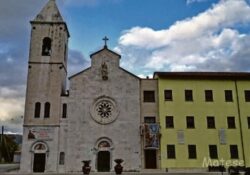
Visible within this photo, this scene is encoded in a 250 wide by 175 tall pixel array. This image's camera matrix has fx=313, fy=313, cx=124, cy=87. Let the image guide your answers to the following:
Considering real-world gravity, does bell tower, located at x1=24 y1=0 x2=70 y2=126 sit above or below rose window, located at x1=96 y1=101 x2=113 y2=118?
above

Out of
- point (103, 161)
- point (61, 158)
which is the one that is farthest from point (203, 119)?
point (61, 158)

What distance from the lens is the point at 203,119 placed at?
37156 millimetres

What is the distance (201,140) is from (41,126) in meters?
18.7

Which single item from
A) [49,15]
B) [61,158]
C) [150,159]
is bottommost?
[150,159]

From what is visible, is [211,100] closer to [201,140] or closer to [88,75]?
[201,140]

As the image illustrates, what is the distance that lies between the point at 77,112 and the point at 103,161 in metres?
6.48

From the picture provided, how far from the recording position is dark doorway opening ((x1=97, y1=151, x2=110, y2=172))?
118ft

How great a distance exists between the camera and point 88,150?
36.1m

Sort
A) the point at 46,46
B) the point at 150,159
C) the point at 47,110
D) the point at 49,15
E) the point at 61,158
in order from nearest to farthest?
the point at 61,158, the point at 150,159, the point at 47,110, the point at 46,46, the point at 49,15

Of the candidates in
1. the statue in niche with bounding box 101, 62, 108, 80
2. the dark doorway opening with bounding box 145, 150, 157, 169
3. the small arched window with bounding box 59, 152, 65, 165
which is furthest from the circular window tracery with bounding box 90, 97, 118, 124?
the dark doorway opening with bounding box 145, 150, 157, 169

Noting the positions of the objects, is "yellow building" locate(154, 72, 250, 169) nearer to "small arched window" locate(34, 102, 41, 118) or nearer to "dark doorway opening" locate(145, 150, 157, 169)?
"dark doorway opening" locate(145, 150, 157, 169)

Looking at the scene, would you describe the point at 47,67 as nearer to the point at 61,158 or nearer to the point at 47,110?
the point at 47,110

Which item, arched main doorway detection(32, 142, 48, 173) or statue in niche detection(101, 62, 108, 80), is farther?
statue in niche detection(101, 62, 108, 80)

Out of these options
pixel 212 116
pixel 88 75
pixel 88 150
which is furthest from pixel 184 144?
pixel 88 75
